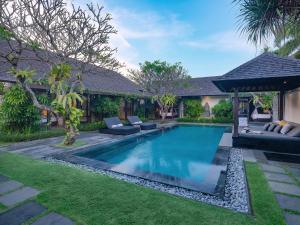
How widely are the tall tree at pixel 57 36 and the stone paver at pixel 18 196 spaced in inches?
176

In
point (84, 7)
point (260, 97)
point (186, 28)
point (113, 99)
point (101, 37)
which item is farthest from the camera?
point (260, 97)

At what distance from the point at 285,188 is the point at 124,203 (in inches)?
142

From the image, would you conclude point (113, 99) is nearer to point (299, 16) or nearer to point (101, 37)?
point (101, 37)

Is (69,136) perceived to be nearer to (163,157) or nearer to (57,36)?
(163,157)

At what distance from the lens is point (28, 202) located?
3.51m

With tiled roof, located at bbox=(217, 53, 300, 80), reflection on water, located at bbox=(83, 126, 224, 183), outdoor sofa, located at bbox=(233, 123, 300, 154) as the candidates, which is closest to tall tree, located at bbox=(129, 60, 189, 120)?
reflection on water, located at bbox=(83, 126, 224, 183)

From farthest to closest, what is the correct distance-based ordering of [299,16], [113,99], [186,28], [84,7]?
[113,99] → [186,28] → [84,7] → [299,16]

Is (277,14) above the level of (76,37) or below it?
below

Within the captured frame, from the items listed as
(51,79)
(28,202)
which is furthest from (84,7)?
(28,202)

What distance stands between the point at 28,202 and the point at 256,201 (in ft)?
14.4

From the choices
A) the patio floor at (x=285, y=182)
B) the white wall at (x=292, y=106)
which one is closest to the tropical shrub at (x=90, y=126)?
the patio floor at (x=285, y=182)

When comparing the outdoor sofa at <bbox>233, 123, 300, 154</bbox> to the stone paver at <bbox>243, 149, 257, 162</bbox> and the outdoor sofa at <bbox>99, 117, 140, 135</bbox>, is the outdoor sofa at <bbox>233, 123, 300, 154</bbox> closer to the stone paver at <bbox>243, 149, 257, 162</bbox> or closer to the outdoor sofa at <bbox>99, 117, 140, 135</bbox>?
the stone paver at <bbox>243, 149, 257, 162</bbox>

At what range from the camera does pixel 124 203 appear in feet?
11.5

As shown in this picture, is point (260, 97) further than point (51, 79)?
Yes
